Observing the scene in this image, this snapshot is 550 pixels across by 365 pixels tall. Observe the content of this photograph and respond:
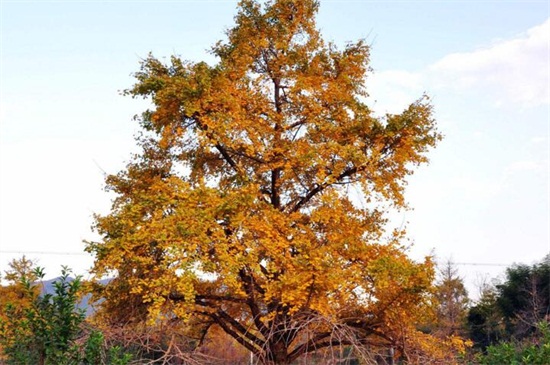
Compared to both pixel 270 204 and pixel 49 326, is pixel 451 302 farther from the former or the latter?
pixel 49 326

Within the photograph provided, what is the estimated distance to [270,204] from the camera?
1280cm

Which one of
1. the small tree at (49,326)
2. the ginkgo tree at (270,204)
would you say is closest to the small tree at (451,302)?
the ginkgo tree at (270,204)

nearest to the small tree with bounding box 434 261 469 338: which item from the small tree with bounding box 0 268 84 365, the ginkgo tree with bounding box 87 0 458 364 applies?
the ginkgo tree with bounding box 87 0 458 364

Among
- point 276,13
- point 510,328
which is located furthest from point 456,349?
point 510,328

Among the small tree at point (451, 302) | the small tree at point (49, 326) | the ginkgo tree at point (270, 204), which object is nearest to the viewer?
the small tree at point (49, 326)

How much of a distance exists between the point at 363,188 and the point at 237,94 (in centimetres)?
357

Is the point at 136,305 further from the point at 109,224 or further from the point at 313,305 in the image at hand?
the point at 313,305

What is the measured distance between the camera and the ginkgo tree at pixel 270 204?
11.4 meters

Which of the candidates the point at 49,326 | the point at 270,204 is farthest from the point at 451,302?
the point at 49,326

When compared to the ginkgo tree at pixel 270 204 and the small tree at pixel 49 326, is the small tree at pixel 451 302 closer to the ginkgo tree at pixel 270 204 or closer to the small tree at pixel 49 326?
the ginkgo tree at pixel 270 204

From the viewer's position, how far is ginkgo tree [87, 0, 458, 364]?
11.4 meters

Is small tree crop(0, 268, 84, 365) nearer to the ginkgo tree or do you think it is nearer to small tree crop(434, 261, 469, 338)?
the ginkgo tree

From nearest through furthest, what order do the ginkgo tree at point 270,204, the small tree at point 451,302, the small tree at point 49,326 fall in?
1. the small tree at point 49,326
2. the ginkgo tree at point 270,204
3. the small tree at point 451,302

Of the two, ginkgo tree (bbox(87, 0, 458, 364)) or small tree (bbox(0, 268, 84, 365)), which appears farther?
ginkgo tree (bbox(87, 0, 458, 364))
